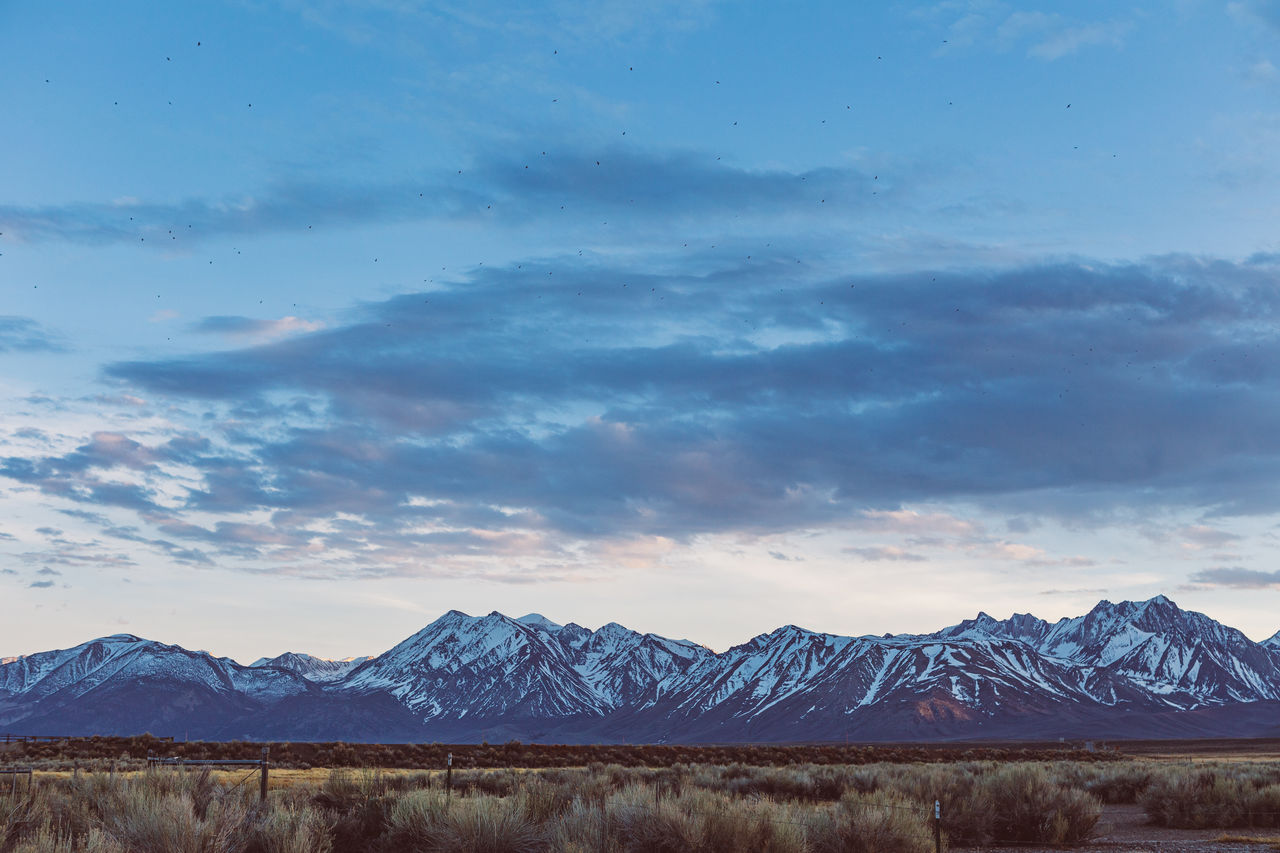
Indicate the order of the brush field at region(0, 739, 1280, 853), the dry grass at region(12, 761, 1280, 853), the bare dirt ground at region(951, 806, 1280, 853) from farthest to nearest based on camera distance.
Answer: the bare dirt ground at region(951, 806, 1280, 853) → the brush field at region(0, 739, 1280, 853) → the dry grass at region(12, 761, 1280, 853)

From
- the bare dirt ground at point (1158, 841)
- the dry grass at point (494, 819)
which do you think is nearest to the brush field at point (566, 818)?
the dry grass at point (494, 819)

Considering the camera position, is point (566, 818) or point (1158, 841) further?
point (1158, 841)

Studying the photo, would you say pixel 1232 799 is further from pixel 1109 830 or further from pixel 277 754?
pixel 277 754

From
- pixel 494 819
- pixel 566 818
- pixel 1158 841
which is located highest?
pixel 494 819

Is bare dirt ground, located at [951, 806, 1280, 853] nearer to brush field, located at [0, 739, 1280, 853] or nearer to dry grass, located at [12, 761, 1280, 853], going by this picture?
brush field, located at [0, 739, 1280, 853]

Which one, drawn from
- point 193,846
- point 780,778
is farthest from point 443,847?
point 780,778

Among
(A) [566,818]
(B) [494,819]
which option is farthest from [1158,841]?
(B) [494,819]

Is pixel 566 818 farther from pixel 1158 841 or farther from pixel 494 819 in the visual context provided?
pixel 1158 841

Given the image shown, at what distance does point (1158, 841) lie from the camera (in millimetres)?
23938

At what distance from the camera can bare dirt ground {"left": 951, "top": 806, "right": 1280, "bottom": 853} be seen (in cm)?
2194

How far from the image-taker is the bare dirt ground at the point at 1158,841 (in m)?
21.9

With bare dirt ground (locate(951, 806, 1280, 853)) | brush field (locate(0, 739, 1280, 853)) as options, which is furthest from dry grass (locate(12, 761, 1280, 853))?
bare dirt ground (locate(951, 806, 1280, 853))

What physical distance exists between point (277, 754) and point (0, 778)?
118 ft

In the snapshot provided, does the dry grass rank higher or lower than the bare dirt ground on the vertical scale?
higher
